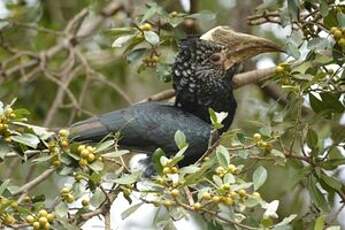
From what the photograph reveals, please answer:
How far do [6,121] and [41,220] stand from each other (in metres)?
0.21

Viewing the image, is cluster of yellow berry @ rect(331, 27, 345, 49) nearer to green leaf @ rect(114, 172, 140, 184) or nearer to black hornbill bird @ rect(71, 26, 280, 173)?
black hornbill bird @ rect(71, 26, 280, 173)

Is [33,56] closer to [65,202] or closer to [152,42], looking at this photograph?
[152,42]

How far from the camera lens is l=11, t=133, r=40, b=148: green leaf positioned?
174 cm

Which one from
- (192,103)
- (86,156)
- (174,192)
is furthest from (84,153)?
(192,103)

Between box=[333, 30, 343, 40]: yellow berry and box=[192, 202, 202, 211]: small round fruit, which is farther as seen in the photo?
box=[333, 30, 343, 40]: yellow berry

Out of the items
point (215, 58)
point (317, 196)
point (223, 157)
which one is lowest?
point (317, 196)

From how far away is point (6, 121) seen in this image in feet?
5.68

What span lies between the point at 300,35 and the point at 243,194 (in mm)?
520

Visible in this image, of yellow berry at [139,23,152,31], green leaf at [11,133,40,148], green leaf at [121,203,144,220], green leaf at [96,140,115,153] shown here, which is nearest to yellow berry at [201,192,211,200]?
green leaf at [121,203,144,220]

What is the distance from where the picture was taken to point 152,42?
209 cm

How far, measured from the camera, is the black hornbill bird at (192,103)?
7.09 ft

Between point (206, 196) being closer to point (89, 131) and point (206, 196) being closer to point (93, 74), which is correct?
point (89, 131)

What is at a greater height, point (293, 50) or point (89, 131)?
point (293, 50)

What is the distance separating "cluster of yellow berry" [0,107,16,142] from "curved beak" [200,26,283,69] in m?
0.79
